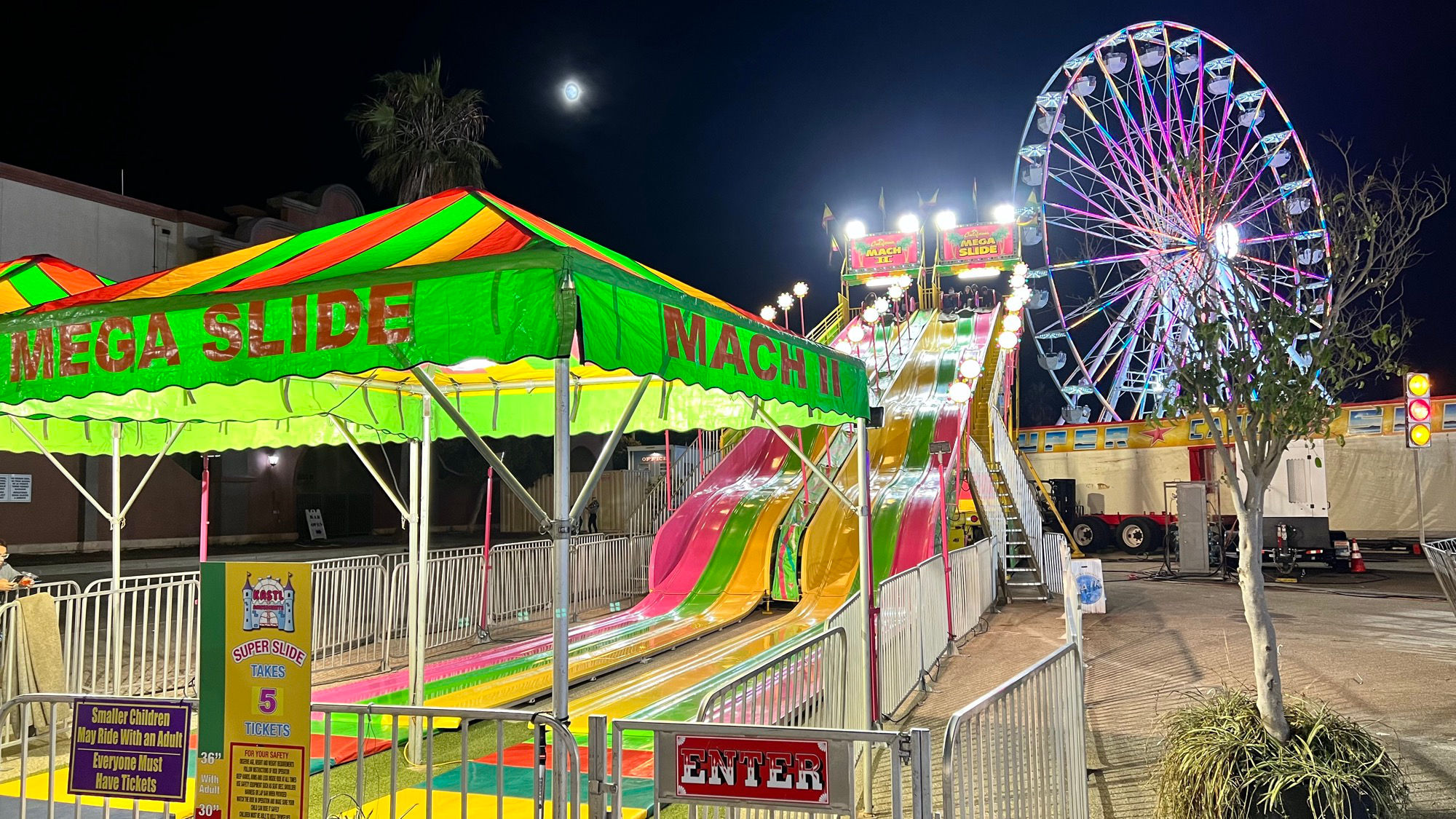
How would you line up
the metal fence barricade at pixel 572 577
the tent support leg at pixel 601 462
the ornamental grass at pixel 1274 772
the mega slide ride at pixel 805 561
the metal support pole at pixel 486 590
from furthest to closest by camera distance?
1. the metal fence barricade at pixel 572 577
2. the metal support pole at pixel 486 590
3. the mega slide ride at pixel 805 561
4. the ornamental grass at pixel 1274 772
5. the tent support leg at pixel 601 462

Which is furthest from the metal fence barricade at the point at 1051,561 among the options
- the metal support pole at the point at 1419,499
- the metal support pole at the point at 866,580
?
the metal support pole at the point at 866,580

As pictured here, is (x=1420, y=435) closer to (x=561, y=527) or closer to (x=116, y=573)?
(x=561, y=527)

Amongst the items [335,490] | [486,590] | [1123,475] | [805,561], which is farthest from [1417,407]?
[335,490]

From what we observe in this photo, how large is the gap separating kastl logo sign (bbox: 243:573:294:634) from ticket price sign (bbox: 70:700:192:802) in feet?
1.95

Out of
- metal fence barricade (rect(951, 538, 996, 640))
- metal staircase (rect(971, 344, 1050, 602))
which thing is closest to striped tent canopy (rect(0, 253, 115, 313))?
metal fence barricade (rect(951, 538, 996, 640))

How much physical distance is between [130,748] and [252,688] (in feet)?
2.55

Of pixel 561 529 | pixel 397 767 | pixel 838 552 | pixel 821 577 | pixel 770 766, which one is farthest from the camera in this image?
pixel 838 552

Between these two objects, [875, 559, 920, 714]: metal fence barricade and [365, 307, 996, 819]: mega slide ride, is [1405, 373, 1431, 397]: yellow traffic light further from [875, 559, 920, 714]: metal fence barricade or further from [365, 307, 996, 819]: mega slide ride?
[875, 559, 920, 714]: metal fence barricade

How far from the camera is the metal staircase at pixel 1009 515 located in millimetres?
16859

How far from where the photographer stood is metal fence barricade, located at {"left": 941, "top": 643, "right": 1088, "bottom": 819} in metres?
3.77

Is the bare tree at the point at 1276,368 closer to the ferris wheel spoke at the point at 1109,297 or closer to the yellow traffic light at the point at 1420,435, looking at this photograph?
the yellow traffic light at the point at 1420,435

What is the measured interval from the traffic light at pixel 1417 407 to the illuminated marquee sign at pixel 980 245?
24927mm

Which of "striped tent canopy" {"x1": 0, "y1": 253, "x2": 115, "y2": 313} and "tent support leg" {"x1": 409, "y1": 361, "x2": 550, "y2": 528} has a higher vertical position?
"striped tent canopy" {"x1": 0, "y1": 253, "x2": 115, "y2": 313}

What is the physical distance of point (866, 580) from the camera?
6746mm
